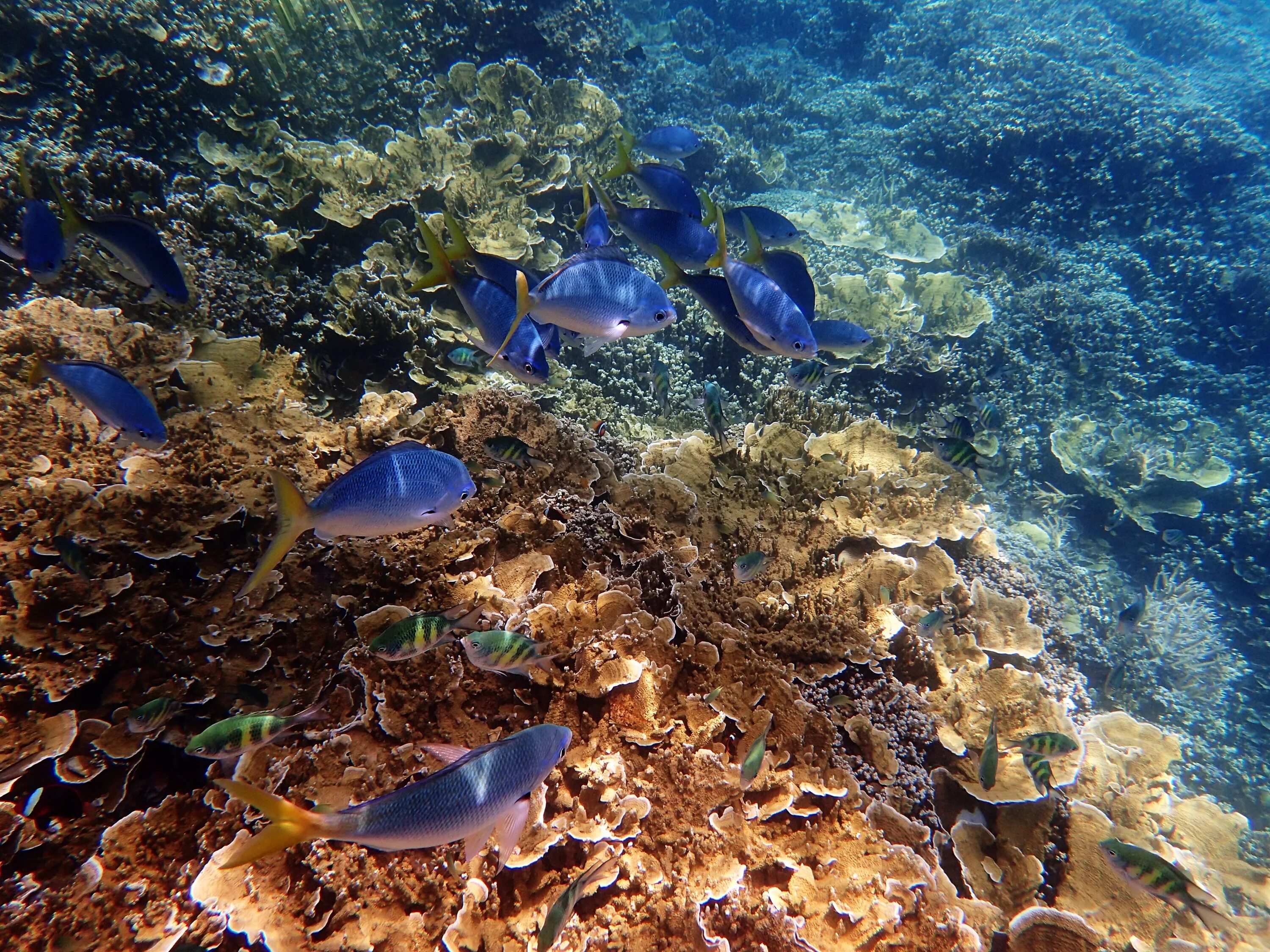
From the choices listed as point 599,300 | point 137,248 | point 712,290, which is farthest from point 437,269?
point 137,248

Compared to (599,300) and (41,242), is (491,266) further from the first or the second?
(41,242)

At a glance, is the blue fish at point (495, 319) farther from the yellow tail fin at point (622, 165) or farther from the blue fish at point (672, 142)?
the blue fish at point (672, 142)

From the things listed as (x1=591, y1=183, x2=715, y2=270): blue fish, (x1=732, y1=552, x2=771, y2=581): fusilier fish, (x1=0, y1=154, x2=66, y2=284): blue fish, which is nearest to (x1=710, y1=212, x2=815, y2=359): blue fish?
(x1=591, y1=183, x2=715, y2=270): blue fish

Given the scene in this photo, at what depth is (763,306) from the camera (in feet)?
10.8

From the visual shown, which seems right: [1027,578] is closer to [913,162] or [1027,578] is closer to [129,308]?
[129,308]

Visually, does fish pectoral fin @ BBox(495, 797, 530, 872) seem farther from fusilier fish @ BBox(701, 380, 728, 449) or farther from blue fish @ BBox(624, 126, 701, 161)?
blue fish @ BBox(624, 126, 701, 161)

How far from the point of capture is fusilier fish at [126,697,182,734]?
250cm

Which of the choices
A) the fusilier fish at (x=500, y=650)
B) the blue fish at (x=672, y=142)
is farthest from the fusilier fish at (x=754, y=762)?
the blue fish at (x=672, y=142)

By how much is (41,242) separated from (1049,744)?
22.2 feet

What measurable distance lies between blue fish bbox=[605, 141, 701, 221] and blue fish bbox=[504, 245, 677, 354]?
1.50 metres

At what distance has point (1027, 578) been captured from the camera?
583cm

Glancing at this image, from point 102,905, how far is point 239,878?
53cm

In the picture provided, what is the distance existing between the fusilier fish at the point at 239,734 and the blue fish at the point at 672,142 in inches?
277

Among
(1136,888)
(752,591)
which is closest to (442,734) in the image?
(752,591)
